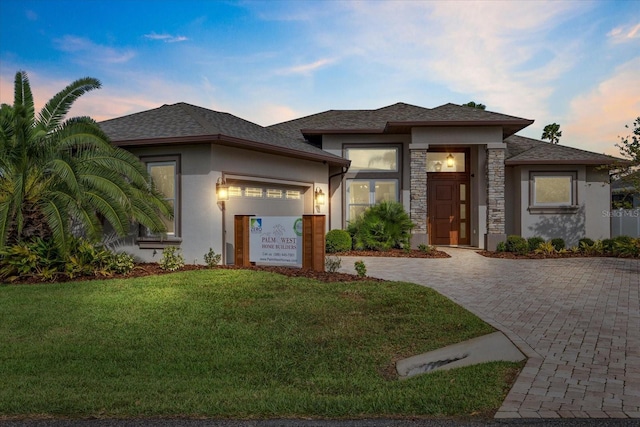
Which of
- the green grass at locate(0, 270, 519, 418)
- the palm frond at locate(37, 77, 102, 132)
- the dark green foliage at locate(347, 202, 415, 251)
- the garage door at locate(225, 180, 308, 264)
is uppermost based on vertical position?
the palm frond at locate(37, 77, 102, 132)

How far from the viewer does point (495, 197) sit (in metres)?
15.9

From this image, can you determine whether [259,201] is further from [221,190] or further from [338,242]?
[338,242]

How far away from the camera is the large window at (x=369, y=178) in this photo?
17.1 metres

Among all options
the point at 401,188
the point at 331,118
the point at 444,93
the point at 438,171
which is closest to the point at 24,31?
the point at 331,118

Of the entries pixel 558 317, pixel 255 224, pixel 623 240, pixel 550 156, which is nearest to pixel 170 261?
pixel 255 224

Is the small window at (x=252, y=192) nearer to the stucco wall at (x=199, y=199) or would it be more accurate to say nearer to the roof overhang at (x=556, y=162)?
the stucco wall at (x=199, y=199)

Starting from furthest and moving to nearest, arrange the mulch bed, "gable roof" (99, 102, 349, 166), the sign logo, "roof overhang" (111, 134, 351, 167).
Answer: the mulch bed, "gable roof" (99, 102, 349, 166), "roof overhang" (111, 134, 351, 167), the sign logo

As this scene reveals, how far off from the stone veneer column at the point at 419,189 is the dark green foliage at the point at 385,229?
1.90 ft

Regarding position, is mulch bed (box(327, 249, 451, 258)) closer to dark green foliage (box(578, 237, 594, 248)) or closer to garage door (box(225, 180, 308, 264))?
garage door (box(225, 180, 308, 264))

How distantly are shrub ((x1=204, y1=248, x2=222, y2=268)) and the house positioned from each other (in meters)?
0.20

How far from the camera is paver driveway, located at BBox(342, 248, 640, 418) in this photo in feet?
12.9

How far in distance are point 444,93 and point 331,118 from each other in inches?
215

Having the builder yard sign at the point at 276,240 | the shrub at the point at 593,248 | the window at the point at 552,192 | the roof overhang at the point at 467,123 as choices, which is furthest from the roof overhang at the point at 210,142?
the shrub at the point at 593,248

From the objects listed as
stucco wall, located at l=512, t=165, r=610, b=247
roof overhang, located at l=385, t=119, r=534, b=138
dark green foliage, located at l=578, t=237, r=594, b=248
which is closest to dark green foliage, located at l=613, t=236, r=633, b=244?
dark green foliage, located at l=578, t=237, r=594, b=248
